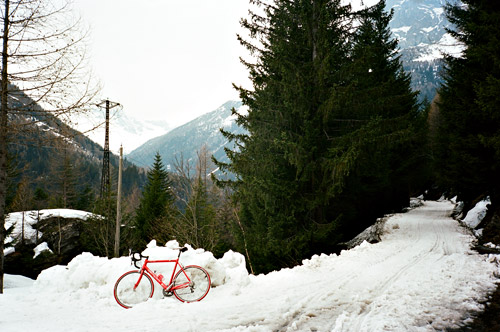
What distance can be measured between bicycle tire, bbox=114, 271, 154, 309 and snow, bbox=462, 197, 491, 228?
1415cm

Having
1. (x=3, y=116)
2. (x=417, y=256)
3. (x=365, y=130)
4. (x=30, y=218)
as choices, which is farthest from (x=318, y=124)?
(x=30, y=218)

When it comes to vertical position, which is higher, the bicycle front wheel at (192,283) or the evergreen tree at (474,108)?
the evergreen tree at (474,108)

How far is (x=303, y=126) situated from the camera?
36.2ft

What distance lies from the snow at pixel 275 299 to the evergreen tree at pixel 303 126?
3825mm

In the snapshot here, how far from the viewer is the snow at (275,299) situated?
3.85 m

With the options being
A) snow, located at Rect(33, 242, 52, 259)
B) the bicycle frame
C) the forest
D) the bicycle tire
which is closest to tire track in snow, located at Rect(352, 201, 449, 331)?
the forest

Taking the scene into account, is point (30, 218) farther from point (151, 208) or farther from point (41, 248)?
point (151, 208)

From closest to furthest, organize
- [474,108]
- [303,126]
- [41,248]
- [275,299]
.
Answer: [275,299] → [303,126] → [474,108] → [41,248]

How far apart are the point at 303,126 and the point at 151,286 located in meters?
8.18

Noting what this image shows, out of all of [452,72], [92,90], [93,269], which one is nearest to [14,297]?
[93,269]

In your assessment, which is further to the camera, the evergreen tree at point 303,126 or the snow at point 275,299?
the evergreen tree at point 303,126

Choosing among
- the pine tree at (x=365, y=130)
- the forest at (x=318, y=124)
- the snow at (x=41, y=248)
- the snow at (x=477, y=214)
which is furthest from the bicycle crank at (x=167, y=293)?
the snow at (x=41, y=248)

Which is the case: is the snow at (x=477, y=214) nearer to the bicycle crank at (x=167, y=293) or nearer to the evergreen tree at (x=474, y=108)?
the evergreen tree at (x=474, y=108)

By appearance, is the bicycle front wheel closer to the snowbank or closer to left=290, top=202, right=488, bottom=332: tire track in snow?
the snowbank
